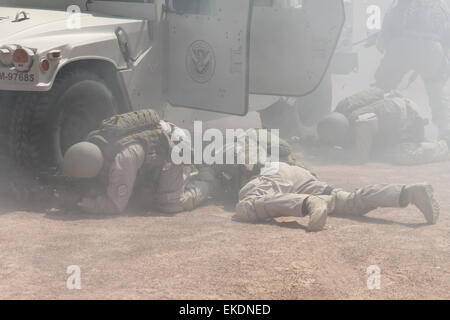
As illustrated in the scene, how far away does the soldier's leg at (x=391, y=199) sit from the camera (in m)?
4.71

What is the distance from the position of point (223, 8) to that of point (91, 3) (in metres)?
1.14

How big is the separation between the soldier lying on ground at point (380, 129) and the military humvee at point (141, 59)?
1.40 m

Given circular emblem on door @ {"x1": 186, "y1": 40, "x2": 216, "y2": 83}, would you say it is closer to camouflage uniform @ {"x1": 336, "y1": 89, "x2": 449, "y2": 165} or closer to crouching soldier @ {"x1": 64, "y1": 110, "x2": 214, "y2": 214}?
crouching soldier @ {"x1": 64, "y1": 110, "x2": 214, "y2": 214}

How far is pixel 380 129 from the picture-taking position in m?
8.17

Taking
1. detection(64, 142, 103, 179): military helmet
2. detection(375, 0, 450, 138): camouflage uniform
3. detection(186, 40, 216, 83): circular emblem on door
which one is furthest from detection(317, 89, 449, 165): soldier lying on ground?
detection(64, 142, 103, 179): military helmet

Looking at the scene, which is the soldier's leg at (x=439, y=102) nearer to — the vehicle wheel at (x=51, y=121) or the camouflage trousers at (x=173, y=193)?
the camouflage trousers at (x=173, y=193)

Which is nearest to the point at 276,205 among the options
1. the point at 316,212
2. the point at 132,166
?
the point at 316,212

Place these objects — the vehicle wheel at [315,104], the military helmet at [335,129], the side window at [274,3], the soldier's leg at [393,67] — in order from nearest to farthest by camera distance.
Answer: the side window at [274,3]
the military helmet at [335,129]
the soldier's leg at [393,67]
the vehicle wheel at [315,104]

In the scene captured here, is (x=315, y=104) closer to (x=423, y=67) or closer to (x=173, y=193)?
(x=423, y=67)

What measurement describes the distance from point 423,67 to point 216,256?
6.47m

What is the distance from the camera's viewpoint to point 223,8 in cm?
593

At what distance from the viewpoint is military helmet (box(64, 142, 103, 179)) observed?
4613 mm

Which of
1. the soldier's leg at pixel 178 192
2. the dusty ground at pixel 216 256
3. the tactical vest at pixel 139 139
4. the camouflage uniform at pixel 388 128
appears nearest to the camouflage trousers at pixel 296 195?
the dusty ground at pixel 216 256

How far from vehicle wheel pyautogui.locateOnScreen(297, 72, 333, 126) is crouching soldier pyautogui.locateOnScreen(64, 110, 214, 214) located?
5.07 meters
